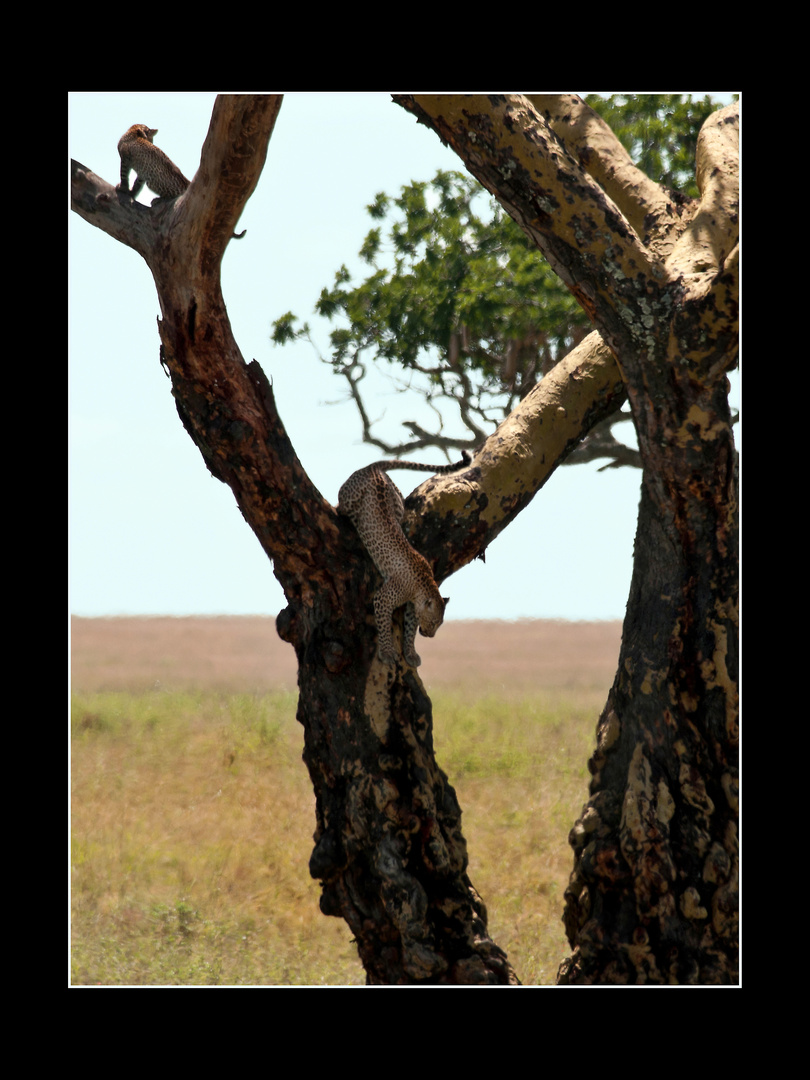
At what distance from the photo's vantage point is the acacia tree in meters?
3.80

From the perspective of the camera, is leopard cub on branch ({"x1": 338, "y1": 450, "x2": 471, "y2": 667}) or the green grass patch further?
the green grass patch

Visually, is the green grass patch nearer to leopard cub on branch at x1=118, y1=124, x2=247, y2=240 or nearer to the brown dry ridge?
the brown dry ridge

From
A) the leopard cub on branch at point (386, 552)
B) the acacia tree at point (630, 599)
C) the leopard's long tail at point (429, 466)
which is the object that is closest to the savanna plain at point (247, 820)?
the acacia tree at point (630, 599)

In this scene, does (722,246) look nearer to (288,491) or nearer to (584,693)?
(288,491)

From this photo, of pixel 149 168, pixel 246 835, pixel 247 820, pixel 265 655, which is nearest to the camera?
pixel 149 168

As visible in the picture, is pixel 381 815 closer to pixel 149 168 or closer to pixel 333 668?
pixel 333 668

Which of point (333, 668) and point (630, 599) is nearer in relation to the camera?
point (333, 668)

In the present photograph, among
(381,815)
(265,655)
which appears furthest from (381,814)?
(265,655)

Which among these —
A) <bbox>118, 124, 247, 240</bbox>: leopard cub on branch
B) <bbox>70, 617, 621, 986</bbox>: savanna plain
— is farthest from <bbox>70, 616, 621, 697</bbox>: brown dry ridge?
<bbox>118, 124, 247, 240</bbox>: leopard cub on branch

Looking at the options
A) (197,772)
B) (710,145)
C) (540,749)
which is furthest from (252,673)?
(710,145)

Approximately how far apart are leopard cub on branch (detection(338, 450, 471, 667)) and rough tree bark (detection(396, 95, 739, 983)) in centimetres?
109

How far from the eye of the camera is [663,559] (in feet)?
13.6

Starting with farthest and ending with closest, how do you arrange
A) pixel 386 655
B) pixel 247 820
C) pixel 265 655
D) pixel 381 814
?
pixel 265 655 < pixel 247 820 < pixel 386 655 < pixel 381 814

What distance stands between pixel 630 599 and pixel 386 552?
125 cm
